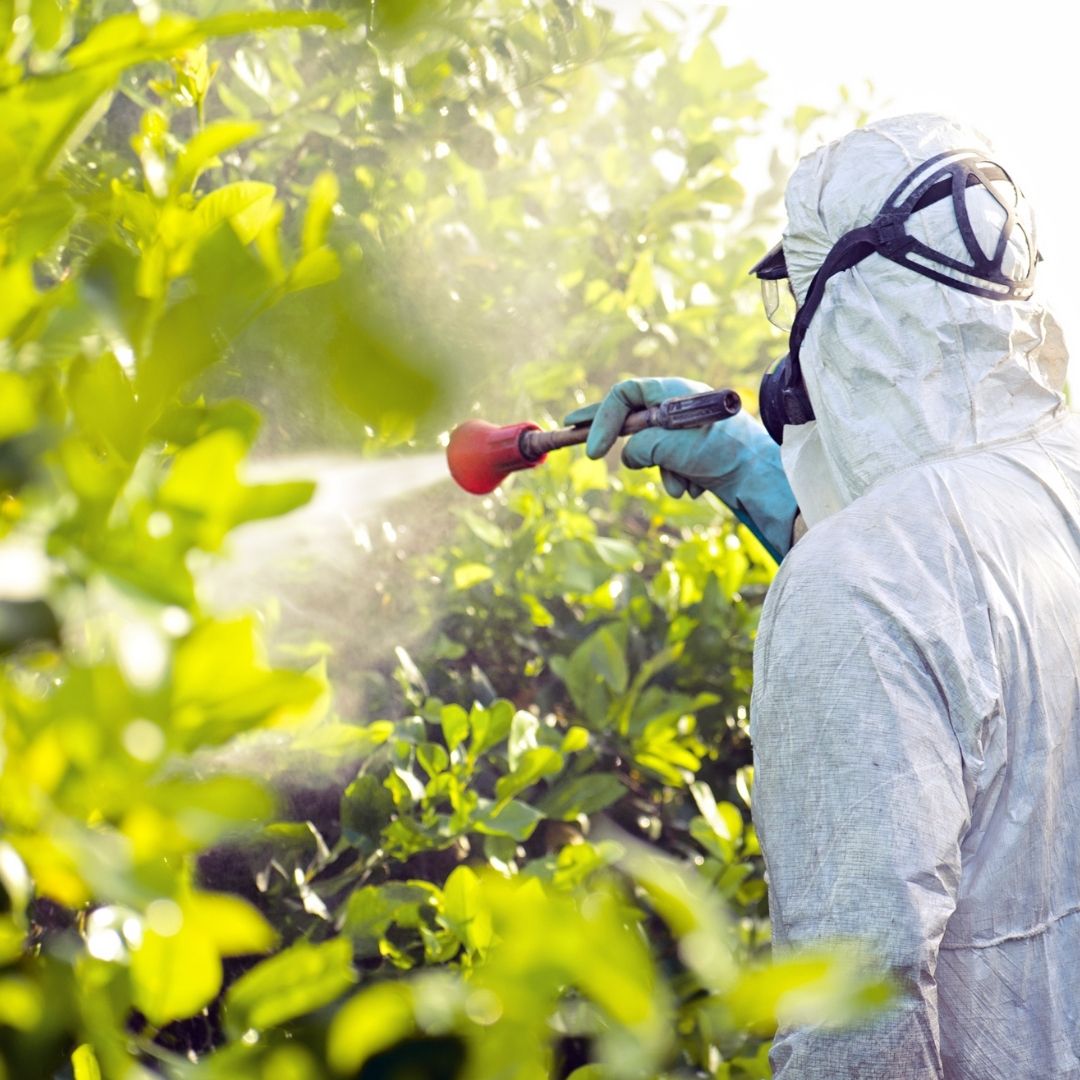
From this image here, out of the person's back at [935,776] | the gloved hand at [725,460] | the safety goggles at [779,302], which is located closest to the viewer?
the person's back at [935,776]

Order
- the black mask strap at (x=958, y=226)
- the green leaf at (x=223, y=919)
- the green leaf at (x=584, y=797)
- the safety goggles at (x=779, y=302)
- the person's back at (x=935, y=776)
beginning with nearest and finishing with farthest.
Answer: the green leaf at (x=223, y=919) < the person's back at (x=935, y=776) < the black mask strap at (x=958, y=226) < the green leaf at (x=584, y=797) < the safety goggles at (x=779, y=302)

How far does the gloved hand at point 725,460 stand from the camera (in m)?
2.04

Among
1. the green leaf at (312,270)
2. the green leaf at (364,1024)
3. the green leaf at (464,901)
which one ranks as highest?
the green leaf at (312,270)

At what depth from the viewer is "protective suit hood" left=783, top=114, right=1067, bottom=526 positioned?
1.47 meters

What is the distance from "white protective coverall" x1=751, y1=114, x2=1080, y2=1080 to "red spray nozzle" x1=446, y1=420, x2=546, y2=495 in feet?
2.00

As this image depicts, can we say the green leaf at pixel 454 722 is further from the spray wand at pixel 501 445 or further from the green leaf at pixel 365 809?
the spray wand at pixel 501 445

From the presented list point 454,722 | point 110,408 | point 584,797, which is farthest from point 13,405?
point 584,797

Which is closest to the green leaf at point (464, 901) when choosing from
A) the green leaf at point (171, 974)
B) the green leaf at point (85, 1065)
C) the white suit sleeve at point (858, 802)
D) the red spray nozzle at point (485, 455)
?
the white suit sleeve at point (858, 802)

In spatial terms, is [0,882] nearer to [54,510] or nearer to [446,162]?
[54,510]

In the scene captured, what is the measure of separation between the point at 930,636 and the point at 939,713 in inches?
3.1

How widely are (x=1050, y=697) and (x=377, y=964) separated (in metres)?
0.96

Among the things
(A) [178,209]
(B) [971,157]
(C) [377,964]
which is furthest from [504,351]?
A: (A) [178,209]

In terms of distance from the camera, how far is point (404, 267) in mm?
1909

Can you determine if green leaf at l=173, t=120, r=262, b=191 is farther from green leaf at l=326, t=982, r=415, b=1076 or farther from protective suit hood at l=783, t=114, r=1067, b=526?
protective suit hood at l=783, t=114, r=1067, b=526
